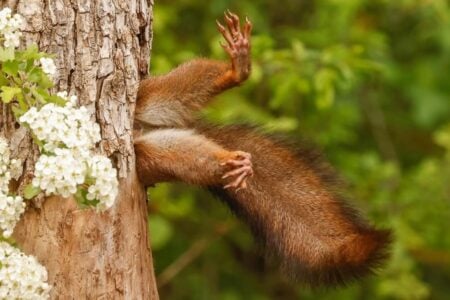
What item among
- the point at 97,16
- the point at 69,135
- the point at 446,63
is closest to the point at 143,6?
the point at 97,16

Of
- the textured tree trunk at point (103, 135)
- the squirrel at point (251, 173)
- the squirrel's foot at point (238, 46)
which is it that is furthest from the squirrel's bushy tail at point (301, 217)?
the textured tree trunk at point (103, 135)

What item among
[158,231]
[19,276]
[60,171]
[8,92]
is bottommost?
[19,276]

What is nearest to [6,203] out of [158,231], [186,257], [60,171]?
[60,171]

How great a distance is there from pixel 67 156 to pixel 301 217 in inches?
53.3

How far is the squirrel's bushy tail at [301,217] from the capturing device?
441 centimetres

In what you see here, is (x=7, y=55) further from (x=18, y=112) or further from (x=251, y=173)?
(x=251, y=173)

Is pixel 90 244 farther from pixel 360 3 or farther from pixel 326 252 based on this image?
pixel 360 3

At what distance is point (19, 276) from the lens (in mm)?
3627

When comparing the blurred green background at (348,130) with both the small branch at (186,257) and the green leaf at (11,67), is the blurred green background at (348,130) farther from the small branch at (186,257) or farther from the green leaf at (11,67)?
the green leaf at (11,67)

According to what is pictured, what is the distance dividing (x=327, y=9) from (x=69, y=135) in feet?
15.5

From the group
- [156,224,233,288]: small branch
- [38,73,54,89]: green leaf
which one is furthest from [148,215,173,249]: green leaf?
[38,73,54,89]: green leaf

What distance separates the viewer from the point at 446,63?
8797 mm

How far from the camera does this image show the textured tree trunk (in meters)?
3.97

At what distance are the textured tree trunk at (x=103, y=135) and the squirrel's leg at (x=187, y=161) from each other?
106mm
